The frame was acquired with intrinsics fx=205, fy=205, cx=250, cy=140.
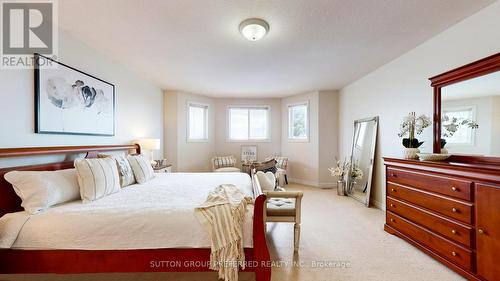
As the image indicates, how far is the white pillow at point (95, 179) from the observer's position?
195cm

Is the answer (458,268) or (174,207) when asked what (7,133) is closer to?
(174,207)

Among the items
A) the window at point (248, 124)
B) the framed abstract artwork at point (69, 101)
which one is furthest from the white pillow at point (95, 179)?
the window at point (248, 124)

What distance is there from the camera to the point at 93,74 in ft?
9.49

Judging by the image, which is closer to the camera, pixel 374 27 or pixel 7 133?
pixel 7 133

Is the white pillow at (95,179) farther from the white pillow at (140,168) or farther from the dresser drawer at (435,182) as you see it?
the dresser drawer at (435,182)

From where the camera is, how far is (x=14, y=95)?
1.93m

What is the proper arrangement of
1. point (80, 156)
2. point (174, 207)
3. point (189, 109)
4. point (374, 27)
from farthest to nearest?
1. point (189, 109)
2. point (80, 156)
3. point (374, 27)
4. point (174, 207)

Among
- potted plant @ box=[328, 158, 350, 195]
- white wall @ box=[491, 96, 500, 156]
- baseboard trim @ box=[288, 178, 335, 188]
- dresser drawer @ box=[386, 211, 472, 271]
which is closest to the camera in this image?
dresser drawer @ box=[386, 211, 472, 271]

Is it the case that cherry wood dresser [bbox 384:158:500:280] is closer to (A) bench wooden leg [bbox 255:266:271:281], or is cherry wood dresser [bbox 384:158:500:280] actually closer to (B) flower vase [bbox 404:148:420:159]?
(B) flower vase [bbox 404:148:420:159]

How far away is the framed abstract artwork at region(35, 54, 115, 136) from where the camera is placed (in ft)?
7.09

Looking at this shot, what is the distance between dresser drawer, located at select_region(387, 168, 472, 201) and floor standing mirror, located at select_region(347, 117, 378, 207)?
1.34m

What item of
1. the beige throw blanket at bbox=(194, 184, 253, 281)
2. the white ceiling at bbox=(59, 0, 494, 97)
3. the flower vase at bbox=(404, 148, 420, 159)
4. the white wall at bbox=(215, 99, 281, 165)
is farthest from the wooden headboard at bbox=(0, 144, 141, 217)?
the flower vase at bbox=(404, 148, 420, 159)

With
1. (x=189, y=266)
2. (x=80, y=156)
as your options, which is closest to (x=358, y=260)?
(x=189, y=266)

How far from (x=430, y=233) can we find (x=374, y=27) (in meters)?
2.32
